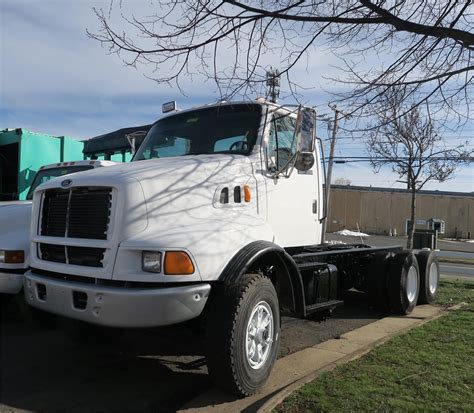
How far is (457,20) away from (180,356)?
4.15 meters

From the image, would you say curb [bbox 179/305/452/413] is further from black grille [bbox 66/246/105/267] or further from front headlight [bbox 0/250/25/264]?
front headlight [bbox 0/250/25/264]

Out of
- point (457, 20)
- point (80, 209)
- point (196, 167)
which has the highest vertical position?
point (457, 20)

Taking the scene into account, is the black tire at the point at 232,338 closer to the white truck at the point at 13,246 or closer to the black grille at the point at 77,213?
the black grille at the point at 77,213

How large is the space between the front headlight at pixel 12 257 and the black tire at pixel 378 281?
5.04 meters

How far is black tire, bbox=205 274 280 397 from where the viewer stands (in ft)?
13.3

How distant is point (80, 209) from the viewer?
172 inches

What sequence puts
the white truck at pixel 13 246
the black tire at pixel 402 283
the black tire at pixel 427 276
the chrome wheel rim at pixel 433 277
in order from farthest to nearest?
the chrome wheel rim at pixel 433 277
the black tire at pixel 427 276
the black tire at pixel 402 283
the white truck at pixel 13 246

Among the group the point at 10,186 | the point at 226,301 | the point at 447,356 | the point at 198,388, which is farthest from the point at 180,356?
the point at 10,186

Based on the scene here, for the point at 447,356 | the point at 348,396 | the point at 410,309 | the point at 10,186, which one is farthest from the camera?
the point at 10,186

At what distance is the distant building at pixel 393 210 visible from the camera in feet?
154

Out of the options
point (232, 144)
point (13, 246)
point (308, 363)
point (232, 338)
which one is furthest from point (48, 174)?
point (232, 338)

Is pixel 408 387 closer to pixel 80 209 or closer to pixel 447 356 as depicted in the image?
pixel 447 356

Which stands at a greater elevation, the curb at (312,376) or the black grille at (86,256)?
the black grille at (86,256)

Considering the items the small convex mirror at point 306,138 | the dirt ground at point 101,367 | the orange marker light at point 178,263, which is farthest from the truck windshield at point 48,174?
the orange marker light at point 178,263
